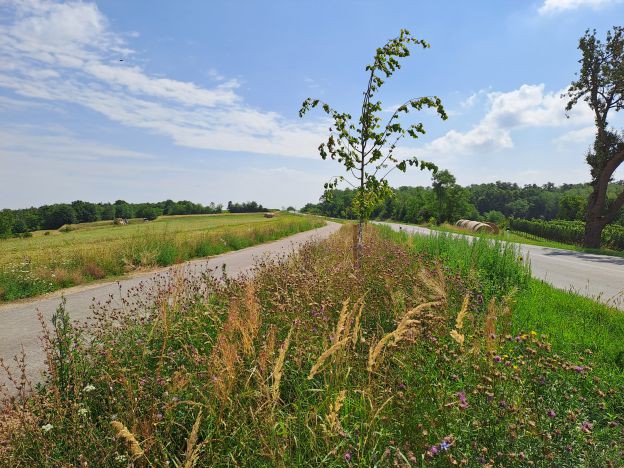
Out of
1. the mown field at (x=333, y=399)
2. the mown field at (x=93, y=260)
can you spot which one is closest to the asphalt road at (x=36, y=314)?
the mown field at (x=93, y=260)

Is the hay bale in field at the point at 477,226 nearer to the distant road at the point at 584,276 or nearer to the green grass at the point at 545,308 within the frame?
the distant road at the point at 584,276

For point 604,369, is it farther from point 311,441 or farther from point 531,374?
point 311,441

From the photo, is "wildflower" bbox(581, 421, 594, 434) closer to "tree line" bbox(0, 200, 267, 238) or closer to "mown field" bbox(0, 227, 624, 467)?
"mown field" bbox(0, 227, 624, 467)

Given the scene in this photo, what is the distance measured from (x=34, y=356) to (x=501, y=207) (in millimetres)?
146287

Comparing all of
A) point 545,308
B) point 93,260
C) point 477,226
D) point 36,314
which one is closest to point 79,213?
point 93,260

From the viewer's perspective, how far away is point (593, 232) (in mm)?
23312

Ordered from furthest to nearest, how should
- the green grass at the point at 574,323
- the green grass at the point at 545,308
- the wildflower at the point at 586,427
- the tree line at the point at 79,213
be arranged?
1. the tree line at the point at 79,213
2. the green grass at the point at 545,308
3. the green grass at the point at 574,323
4. the wildflower at the point at 586,427

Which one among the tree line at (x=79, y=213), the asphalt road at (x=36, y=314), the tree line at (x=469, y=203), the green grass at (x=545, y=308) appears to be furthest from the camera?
the tree line at (x=469, y=203)

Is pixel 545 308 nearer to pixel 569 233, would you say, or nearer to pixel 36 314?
pixel 36 314

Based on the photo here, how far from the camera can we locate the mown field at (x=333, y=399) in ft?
7.75

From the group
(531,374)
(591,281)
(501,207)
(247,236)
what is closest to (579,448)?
(531,374)

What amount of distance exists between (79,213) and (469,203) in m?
77.6

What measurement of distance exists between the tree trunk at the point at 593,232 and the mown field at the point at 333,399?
22280 mm

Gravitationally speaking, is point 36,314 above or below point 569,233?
below
